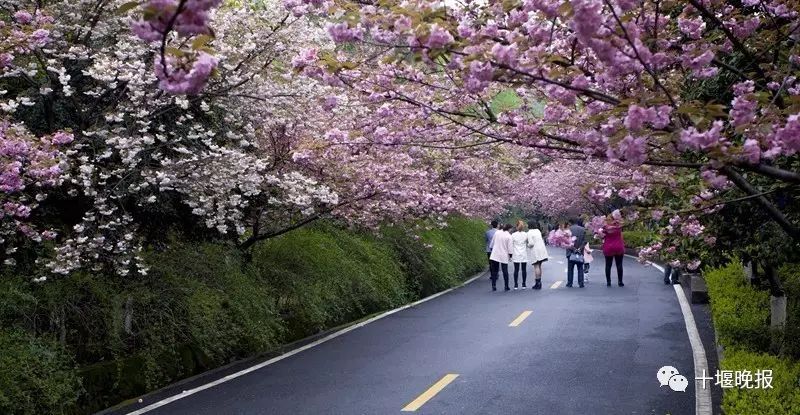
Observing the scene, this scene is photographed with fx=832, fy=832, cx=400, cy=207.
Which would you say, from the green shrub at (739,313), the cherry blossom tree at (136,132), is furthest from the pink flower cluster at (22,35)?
the green shrub at (739,313)

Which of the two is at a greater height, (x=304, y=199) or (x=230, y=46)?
(x=230, y=46)

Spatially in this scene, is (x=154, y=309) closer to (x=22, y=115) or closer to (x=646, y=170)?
(x=22, y=115)

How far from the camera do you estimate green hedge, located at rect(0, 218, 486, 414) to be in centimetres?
884

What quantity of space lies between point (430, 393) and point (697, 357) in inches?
172

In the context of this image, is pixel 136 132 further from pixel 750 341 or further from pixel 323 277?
pixel 750 341

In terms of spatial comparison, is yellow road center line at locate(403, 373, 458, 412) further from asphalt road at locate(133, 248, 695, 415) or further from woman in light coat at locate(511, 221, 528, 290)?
woman in light coat at locate(511, 221, 528, 290)

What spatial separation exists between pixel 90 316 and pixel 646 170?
265 inches

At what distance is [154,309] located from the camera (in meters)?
10.8

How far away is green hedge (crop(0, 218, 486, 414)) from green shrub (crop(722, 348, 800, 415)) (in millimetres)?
6436

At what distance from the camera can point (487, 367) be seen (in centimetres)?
1096

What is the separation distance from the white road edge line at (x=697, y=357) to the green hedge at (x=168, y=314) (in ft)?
20.0

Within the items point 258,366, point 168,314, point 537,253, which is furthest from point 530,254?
point 168,314

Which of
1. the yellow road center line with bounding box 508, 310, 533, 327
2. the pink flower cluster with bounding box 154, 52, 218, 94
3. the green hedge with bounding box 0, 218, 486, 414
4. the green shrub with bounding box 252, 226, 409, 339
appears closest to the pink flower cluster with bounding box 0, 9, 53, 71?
the green hedge with bounding box 0, 218, 486, 414

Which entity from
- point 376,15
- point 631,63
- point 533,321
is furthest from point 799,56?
point 533,321
